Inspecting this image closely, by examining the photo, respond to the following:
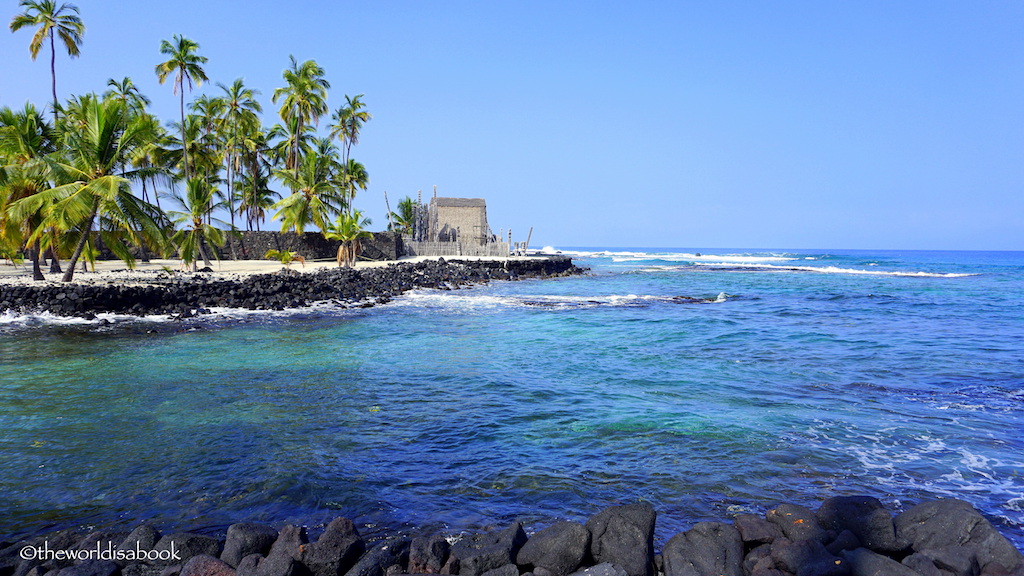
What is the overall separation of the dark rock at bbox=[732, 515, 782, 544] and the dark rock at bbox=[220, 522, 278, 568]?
3393 mm

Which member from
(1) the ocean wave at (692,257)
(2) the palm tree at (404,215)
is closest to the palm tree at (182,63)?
(2) the palm tree at (404,215)

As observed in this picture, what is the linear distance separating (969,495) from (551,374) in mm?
6538

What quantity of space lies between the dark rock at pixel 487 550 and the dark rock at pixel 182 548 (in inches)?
68.2

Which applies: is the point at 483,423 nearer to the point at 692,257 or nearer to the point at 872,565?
the point at 872,565

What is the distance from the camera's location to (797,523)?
4395 millimetres

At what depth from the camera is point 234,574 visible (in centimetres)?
395

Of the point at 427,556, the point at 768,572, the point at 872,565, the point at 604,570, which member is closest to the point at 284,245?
the point at 427,556

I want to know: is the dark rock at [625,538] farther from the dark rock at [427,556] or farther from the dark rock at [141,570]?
the dark rock at [141,570]

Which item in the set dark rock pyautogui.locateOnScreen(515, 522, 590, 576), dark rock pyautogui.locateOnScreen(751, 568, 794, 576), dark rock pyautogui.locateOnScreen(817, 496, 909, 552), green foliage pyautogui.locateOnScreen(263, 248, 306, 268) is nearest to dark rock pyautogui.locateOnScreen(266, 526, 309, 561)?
dark rock pyautogui.locateOnScreen(515, 522, 590, 576)

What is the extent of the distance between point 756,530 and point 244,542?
3.65m

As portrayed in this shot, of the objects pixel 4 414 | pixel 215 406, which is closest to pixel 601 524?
pixel 215 406

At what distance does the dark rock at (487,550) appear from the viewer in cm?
405

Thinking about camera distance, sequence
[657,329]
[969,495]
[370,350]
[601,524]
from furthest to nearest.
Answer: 1. [657,329]
2. [370,350]
3. [969,495]
4. [601,524]

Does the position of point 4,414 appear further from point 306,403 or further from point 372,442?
point 372,442
